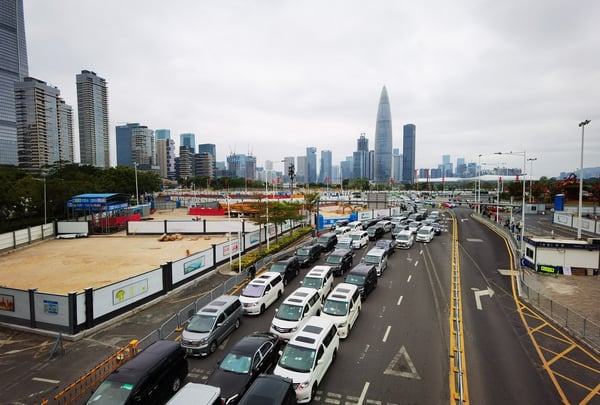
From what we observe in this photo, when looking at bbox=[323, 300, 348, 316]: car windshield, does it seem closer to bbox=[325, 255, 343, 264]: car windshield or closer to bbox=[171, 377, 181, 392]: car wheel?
bbox=[171, 377, 181, 392]: car wheel

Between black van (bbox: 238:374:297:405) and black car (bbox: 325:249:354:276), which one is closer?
black van (bbox: 238:374:297:405)

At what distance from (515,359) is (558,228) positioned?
55.3m

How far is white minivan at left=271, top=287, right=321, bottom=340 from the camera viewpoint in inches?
609

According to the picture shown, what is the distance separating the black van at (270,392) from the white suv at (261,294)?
8.80m

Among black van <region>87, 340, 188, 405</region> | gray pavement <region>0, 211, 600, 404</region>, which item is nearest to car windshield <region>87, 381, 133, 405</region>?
black van <region>87, 340, 188, 405</region>

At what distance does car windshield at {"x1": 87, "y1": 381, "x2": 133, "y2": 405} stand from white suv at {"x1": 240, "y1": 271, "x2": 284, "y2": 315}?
919cm

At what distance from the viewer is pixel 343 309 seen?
16547mm

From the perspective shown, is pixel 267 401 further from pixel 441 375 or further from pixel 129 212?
pixel 129 212

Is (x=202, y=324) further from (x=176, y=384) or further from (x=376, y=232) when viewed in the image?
(x=376, y=232)

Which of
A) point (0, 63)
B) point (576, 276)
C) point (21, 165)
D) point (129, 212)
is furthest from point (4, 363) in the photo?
point (0, 63)

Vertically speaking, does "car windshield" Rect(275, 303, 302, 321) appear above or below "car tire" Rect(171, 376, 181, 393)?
above

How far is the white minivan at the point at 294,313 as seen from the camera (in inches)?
609

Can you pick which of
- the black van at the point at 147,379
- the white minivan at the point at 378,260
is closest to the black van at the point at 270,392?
the black van at the point at 147,379

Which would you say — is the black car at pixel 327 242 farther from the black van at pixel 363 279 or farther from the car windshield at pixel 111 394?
the car windshield at pixel 111 394
